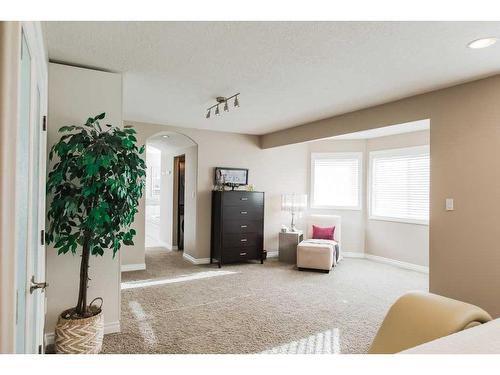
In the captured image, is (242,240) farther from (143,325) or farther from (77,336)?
(77,336)

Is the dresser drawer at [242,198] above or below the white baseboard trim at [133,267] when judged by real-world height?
above

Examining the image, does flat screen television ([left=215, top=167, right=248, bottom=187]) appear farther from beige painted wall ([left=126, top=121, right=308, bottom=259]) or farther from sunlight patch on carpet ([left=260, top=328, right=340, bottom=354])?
sunlight patch on carpet ([left=260, top=328, right=340, bottom=354])

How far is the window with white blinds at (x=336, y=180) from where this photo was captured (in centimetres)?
668

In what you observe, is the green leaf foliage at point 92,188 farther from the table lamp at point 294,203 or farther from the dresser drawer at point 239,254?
the table lamp at point 294,203

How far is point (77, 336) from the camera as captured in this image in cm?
240

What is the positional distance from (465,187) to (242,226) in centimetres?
347

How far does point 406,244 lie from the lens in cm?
582

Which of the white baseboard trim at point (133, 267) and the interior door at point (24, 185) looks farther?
the white baseboard trim at point (133, 267)

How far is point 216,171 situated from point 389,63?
12.4ft

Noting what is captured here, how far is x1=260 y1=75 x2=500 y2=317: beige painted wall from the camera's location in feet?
9.73

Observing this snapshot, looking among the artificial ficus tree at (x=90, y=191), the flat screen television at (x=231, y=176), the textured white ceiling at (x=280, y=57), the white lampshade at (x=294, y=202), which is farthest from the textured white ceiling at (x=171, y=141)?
the artificial ficus tree at (x=90, y=191)

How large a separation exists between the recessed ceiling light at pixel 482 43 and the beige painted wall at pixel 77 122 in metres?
2.82

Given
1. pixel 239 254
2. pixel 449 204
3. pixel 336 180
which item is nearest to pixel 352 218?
pixel 336 180

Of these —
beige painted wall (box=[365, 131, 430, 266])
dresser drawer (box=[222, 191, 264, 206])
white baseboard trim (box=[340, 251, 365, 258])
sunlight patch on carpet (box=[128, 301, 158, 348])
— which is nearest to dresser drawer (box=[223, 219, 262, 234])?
dresser drawer (box=[222, 191, 264, 206])
